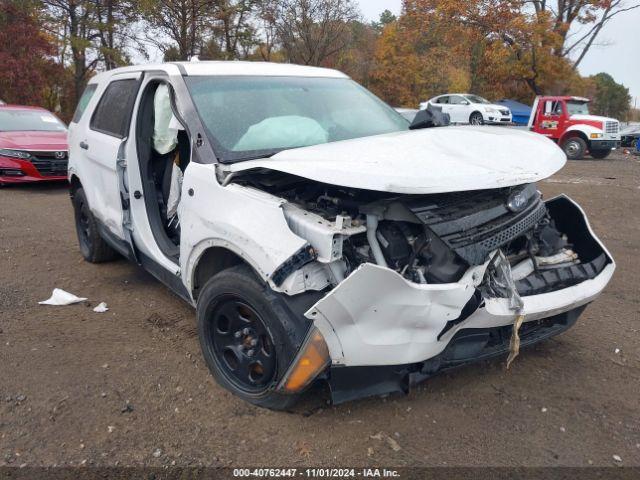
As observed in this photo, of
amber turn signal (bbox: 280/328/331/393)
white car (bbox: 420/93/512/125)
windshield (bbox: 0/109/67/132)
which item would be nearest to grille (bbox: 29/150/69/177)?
windshield (bbox: 0/109/67/132)

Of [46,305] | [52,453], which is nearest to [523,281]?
[52,453]

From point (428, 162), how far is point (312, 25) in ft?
72.3

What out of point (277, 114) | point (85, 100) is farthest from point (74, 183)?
point (277, 114)

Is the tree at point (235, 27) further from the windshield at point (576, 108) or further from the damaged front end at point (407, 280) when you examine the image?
the damaged front end at point (407, 280)

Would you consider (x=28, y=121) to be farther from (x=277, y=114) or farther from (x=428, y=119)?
(x=428, y=119)

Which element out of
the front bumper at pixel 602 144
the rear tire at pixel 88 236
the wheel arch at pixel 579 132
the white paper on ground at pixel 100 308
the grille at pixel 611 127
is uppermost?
the grille at pixel 611 127

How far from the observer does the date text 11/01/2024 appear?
91.2 inches

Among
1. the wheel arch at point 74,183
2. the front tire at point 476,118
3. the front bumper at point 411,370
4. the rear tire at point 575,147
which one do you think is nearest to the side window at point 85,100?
the wheel arch at point 74,183

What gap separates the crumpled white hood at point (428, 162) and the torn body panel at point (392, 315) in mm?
389

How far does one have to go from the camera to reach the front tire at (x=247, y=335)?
242 centimetres

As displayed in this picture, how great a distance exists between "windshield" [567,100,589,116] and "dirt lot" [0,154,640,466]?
14.7m

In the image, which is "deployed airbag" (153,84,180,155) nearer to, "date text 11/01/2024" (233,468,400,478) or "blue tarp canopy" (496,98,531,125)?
"date text 11/01/2024" (233,468,400,478)

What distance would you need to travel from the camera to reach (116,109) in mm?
4211

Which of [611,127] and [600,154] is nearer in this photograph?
[611,127]
